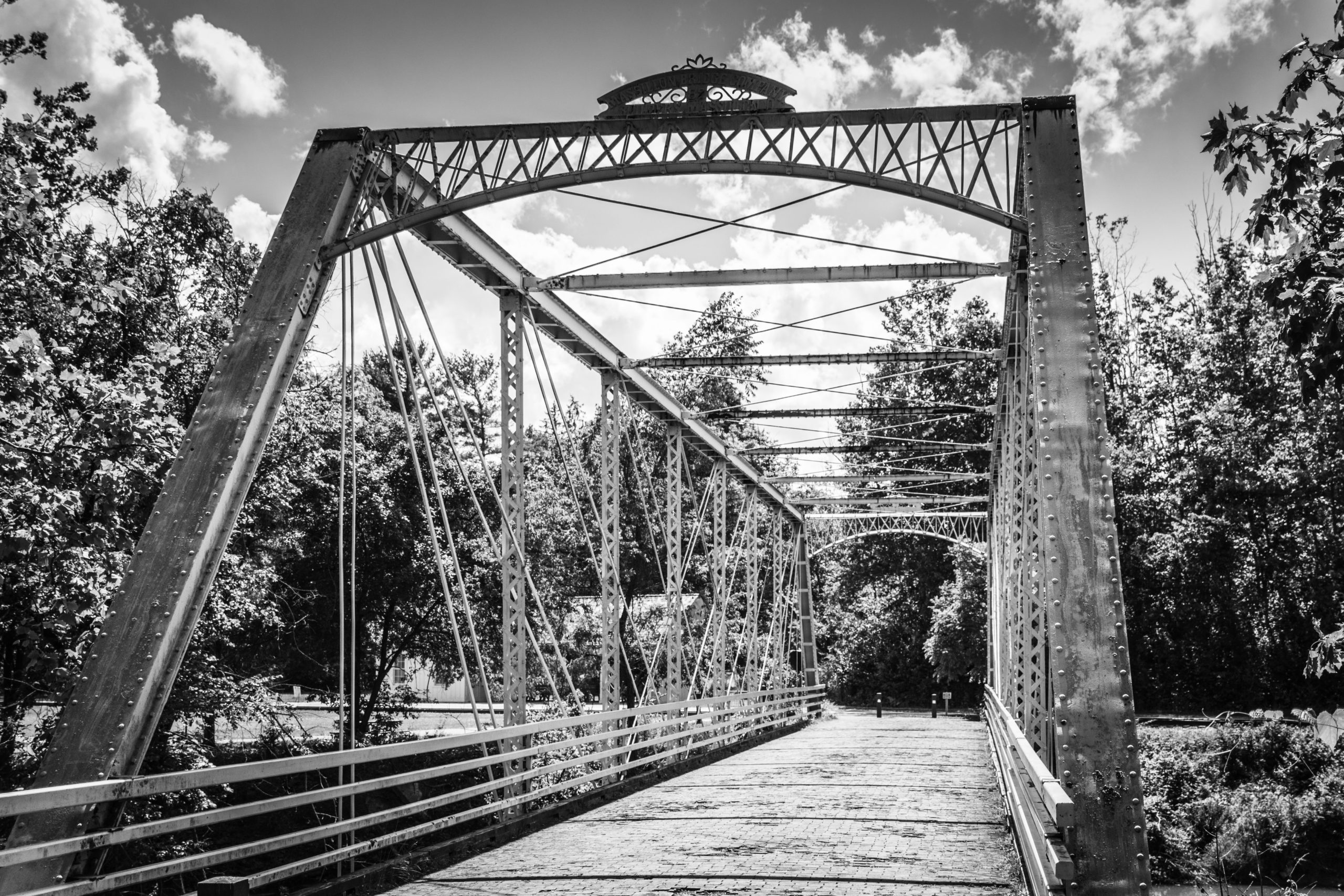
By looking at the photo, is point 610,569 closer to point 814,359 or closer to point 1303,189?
point 814,359

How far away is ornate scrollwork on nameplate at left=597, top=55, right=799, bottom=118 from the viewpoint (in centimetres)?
842

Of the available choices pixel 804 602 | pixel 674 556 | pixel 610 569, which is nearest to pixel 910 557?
pixel 804 602

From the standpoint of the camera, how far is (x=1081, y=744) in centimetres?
587

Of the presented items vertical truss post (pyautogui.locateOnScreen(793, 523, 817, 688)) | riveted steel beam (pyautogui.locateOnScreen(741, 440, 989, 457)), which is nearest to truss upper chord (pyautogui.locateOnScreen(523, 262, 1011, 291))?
riveted steel beam (pyautogui.locateOnScreen(741, 440, 989, 457))

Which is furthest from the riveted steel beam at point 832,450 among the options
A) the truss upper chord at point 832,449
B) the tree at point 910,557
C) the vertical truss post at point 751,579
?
the tree at point 910,557

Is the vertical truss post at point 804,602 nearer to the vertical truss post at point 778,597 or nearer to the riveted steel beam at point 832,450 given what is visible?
the vertical truss post at point 778,597

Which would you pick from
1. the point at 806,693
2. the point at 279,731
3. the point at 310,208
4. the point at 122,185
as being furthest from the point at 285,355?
the point at 806,693

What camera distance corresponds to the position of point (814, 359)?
1520cm

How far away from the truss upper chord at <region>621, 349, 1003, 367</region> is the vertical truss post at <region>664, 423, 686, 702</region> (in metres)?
2.56

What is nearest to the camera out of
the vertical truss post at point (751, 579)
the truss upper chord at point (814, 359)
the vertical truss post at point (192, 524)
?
the vertical truss post at point (192, 524)

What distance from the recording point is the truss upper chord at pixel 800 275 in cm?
1095

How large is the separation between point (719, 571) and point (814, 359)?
6.76 metres

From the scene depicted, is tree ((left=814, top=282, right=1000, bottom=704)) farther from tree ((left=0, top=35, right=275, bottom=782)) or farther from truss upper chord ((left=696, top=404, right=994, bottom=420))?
tree ((left=0, top=35, right=275, bottom=782))

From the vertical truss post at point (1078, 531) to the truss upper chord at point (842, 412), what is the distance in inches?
356
